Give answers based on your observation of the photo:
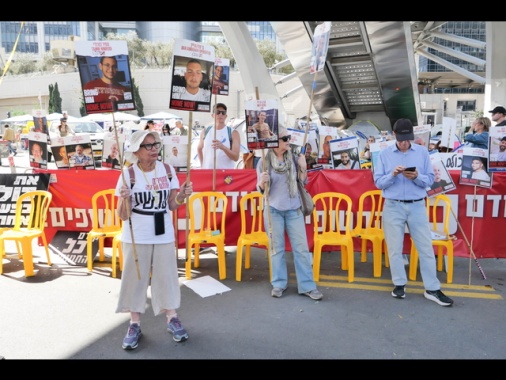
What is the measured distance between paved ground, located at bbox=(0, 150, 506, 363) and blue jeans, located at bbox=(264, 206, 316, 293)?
175mm

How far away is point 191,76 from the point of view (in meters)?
4.64

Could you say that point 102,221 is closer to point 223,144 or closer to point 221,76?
point 223,144

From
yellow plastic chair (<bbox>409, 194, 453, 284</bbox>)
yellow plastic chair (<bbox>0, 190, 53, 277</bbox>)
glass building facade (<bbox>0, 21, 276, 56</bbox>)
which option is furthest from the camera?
glass building facade (<bbox>0, 21, 276, 56</bbox>)

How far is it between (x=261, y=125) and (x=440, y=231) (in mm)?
2701

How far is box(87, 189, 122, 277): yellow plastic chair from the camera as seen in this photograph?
18.7ft

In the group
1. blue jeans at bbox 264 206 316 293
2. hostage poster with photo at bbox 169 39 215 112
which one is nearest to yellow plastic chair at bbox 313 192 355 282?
blue jeans at bbox 264 206 316 293

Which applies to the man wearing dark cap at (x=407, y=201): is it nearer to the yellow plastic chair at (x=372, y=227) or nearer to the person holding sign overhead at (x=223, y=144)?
the yellow plastic chair at (x=372, y=227)

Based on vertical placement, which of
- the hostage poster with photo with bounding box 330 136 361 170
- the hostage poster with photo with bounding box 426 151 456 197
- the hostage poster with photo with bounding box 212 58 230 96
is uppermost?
the hostage poster with photo with bounding box 212 58 230 96

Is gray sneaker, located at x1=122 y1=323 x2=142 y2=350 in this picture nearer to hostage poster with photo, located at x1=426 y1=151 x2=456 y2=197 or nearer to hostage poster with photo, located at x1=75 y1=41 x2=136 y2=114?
hostage poster with photo, located at x1=75 y1=41 x2=136 y2=114

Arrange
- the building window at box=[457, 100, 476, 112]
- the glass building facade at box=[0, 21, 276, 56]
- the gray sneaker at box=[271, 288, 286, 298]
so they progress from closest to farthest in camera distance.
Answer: the gray sneaker at box=[271, 288, 286, 298] → the building window at box=[457, 100, 476, 112] → the glass building facade at box=[0, 21, 276, 56]

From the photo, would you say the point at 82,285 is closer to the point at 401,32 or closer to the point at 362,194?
the point at 362,194

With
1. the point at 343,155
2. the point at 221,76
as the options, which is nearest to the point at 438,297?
the point at 343,155

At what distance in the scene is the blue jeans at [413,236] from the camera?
480cm
